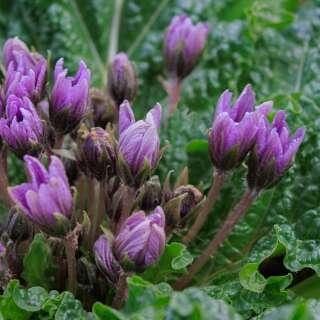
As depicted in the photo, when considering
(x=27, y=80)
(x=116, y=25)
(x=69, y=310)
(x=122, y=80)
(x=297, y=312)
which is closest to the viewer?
(x=297, y=312)

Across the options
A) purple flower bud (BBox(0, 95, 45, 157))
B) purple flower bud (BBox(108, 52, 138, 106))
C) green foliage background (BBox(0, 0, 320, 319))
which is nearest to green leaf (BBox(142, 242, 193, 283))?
green foliage background (BBox(0, 0, 320, 319))

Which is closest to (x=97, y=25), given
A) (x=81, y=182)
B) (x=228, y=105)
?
(x=81, y=182)

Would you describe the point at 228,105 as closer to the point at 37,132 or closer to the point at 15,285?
the point at 37,132

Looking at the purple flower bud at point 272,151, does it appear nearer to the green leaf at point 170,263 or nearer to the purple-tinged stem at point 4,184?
the green leaf at point 170,263

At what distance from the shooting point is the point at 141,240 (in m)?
0.93

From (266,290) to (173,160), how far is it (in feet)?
1.30

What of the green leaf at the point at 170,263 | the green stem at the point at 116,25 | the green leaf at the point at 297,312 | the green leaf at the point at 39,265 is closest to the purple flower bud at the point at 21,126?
the green leaf at the point at 39,265

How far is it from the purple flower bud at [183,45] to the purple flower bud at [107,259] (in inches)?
21.6

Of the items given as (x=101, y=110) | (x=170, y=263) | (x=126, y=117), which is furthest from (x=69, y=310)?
(x=101, y=110)

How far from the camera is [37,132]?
102 cm

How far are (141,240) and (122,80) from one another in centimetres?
44

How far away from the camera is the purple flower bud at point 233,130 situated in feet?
3.40

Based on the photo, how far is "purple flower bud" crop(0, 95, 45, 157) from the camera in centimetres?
100

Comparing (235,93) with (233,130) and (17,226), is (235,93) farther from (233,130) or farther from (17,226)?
(17,226)
